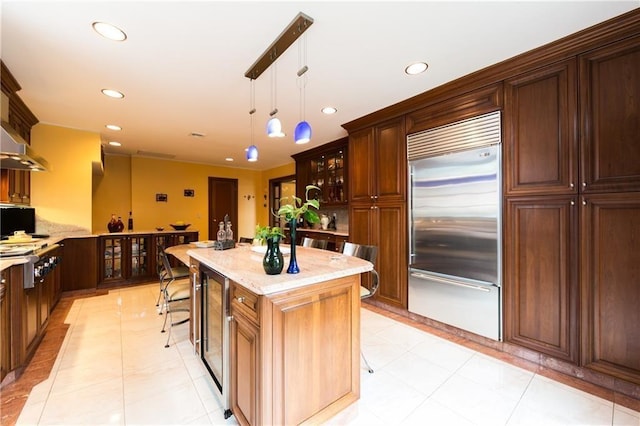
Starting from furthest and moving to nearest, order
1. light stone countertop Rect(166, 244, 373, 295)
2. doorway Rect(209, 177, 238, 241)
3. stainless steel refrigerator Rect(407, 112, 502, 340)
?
doorway Rect(209, 177, 238, 241) < stainless steel refrigerator Rect(407, 112, 502, 340) < light stone countertop Rect(166, 244, 373, 295)

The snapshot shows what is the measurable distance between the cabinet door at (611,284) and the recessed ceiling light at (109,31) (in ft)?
11.8

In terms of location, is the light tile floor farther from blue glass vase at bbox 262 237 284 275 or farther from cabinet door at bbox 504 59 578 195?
cabinet door at bbox 504 59 578 195

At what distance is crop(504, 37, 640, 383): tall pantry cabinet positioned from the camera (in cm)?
181

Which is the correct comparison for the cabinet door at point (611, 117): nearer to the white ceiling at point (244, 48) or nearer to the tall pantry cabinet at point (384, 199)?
the white ceiling at point (244, 48)

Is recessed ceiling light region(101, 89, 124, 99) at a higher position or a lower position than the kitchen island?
higher

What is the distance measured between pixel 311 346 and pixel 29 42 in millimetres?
2952

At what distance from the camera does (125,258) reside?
14.9ft

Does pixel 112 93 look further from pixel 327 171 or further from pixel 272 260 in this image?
pixel 327 171

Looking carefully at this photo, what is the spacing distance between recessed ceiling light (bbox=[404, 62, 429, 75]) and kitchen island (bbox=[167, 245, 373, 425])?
1.82m

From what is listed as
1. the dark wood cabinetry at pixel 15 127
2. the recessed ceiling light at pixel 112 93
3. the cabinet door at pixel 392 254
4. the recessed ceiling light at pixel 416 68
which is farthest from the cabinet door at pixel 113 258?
the recessed ceiling light at pixel 416 68

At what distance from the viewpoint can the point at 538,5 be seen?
5.35ft

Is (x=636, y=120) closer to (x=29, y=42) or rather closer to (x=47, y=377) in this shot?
(x=29, y=42)

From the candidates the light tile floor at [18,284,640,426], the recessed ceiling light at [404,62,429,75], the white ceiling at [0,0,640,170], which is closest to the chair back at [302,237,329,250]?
the light tile floor at [18,284,640,426]

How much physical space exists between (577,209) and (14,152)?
14.7 ft
